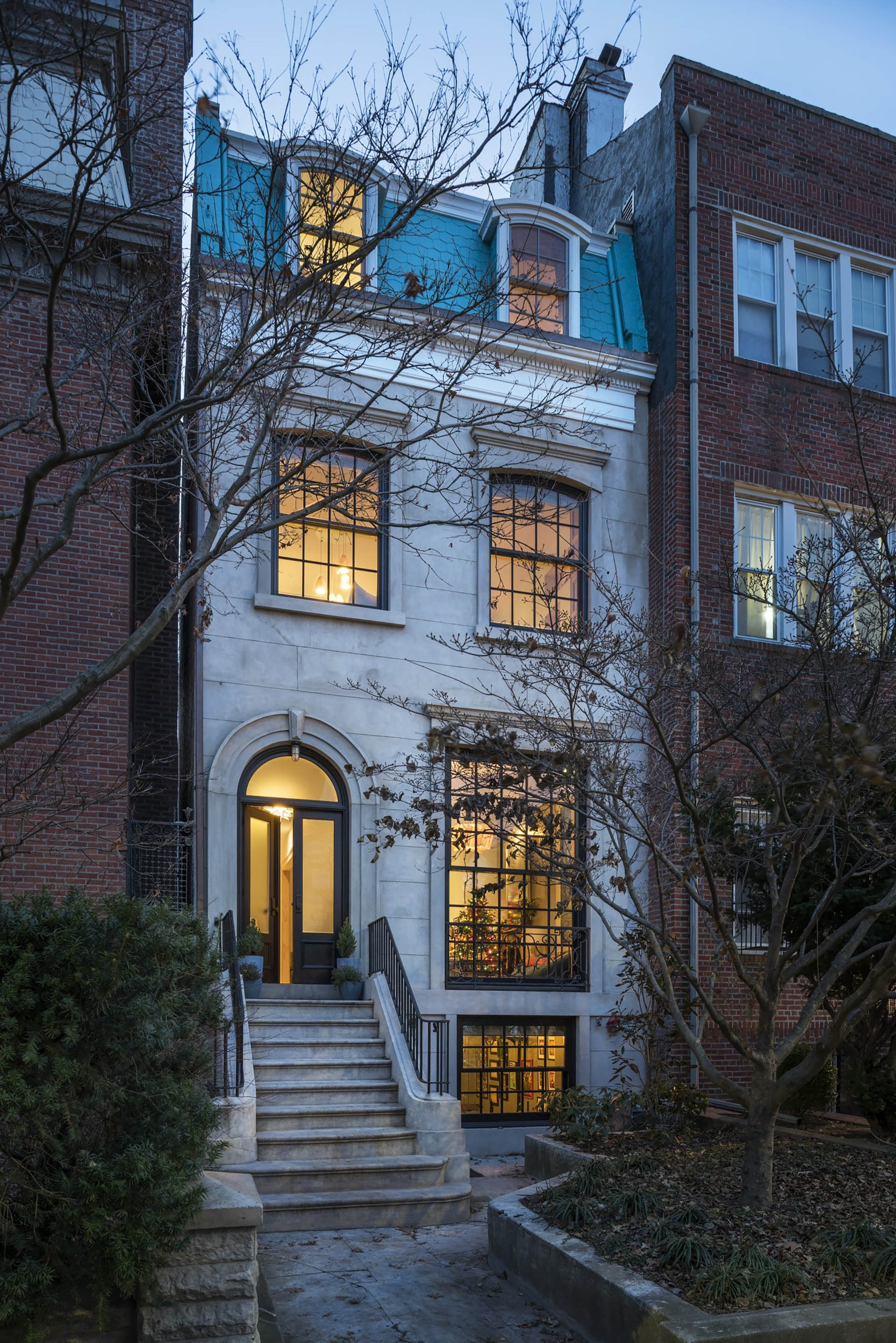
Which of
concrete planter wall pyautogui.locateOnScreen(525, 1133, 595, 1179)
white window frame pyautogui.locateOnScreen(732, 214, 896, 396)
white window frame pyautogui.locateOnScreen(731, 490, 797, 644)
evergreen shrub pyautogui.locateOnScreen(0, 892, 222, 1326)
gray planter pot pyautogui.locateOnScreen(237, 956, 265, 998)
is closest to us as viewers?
evergreen shrub pyautogui.locateOnScreen(0, 892, 222, 1326)

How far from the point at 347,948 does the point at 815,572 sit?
20.4ft

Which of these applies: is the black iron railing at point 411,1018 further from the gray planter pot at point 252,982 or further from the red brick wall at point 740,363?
the red brick wall at point 740,363

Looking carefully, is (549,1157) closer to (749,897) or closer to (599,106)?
(749,897)

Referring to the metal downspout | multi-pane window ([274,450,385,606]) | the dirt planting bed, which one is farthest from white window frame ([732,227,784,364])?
the dirt planting bed

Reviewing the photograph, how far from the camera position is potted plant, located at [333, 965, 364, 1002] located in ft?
39.8

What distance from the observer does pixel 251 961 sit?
38.4ft

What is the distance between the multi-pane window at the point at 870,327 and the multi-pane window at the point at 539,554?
15.7 feet

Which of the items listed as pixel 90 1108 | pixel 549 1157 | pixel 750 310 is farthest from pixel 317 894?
pixel 750 310

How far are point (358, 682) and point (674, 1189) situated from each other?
23.0ft

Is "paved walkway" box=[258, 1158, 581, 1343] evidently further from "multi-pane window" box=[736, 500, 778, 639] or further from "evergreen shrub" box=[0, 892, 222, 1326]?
"multi-pane window" box=[736, 500, 778, 639]

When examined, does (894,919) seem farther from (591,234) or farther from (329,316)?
(591,234)

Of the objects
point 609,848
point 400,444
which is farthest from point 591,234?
point 400,444

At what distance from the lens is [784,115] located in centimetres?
1593

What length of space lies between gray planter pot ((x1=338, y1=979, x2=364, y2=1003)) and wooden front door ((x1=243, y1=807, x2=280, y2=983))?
3.17 ft
